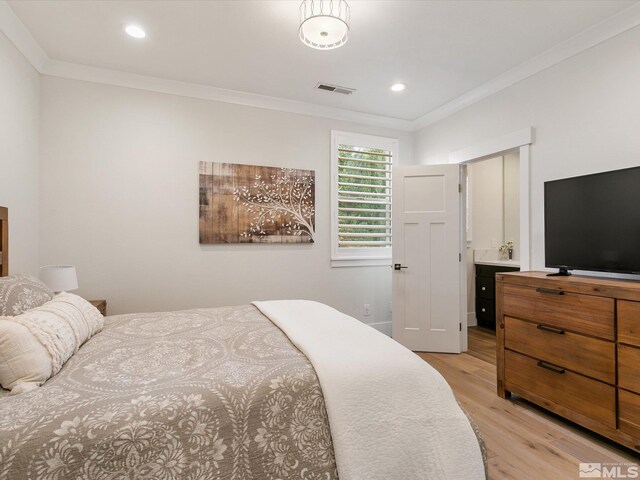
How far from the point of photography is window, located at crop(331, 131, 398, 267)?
3.95 metres

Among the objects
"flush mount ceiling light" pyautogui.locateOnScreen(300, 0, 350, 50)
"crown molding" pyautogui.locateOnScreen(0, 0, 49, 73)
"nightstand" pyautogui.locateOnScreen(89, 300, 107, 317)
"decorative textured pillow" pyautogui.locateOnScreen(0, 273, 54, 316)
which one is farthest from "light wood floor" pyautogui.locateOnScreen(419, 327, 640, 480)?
"crown molding" pyautogui.locateOnScreen(0, 0, 49, 73)

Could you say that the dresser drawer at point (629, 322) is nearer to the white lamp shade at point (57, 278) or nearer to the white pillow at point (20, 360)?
the white pillow at point (20, 360)

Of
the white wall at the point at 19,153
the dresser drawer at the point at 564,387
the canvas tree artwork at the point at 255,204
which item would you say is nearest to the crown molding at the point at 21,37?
the white wall at the point at 19,153

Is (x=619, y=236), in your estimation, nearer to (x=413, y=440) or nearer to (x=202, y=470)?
(x=413, y=440)

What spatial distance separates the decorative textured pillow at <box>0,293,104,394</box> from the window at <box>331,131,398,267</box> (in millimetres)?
2719

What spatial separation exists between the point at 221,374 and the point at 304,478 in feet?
1.47

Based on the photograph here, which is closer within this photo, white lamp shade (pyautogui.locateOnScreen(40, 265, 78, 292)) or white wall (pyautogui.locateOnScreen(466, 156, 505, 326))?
white lamp shade (pyautogui.locateOnScreen(40, 265, 78, 292))

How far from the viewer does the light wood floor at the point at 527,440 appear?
1792mm

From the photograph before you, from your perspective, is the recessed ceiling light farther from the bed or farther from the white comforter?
the white comforter

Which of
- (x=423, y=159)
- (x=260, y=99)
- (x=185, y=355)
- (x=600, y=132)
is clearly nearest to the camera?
(x=185, y=355)

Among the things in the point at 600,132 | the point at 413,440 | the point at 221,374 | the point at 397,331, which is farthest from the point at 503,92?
the point at 221,374

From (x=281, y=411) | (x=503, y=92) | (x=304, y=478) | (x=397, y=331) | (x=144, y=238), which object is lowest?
(x=397, y=331)

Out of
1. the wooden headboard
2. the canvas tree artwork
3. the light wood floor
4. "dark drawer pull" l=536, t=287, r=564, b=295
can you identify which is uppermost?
the canvas tree artwork

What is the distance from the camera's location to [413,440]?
4.04 feet
